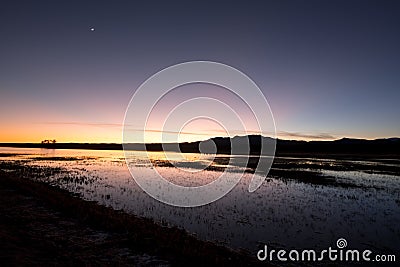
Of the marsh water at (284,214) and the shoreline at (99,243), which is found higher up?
the shoreline at (99,243)

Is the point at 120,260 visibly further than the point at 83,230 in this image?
No

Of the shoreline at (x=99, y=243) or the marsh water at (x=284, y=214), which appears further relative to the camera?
the marsh water at (x=284, y=214)

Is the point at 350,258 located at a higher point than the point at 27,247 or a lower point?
Result: lower

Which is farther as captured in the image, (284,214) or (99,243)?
(284,214)

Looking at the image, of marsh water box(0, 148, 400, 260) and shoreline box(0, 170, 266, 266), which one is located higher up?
shoreline box(0, 170, 266, 266)

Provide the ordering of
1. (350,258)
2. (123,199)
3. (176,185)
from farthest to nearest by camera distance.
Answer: (176,185), (123,199), (350,258)

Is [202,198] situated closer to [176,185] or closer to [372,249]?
[176,185]

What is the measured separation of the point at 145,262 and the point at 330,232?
31.1 ft

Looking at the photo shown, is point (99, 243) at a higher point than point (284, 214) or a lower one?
higher

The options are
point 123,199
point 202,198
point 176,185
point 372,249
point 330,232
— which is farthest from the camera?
point 176,185

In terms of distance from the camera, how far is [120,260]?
922 cm

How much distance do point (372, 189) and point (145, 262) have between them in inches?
997

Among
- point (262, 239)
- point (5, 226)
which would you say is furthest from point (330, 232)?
point (5, 226)

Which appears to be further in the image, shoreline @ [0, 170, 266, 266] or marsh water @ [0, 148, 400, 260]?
marsh water @ [0, 148, 400, 260]
